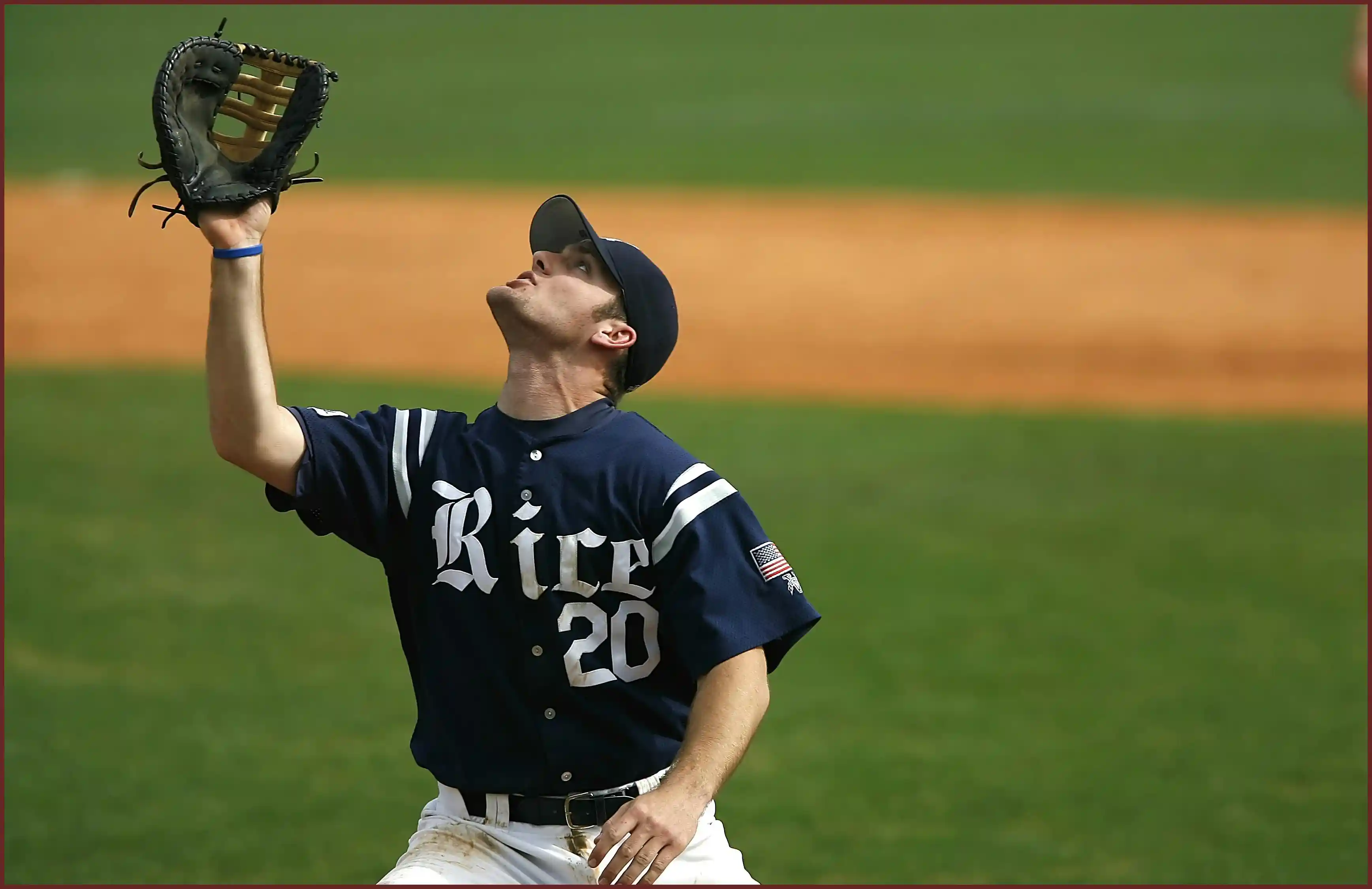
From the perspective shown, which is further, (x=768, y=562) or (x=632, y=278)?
(x=632, y=278)

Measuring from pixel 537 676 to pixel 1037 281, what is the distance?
40.8 ft

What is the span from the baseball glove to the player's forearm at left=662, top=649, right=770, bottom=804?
A: 1.19 meters

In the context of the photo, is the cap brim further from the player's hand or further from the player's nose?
the player's hand

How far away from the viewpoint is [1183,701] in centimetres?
A: 668

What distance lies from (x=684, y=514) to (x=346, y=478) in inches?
25.9

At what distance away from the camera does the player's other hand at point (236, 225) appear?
9.64ft

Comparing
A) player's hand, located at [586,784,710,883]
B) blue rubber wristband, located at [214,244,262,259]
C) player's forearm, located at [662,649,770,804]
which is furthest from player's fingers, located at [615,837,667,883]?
blue rubber wristband, located at [214,244,262,259]

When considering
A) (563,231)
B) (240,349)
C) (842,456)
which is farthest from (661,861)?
(842,456)

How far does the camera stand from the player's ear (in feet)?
10.7

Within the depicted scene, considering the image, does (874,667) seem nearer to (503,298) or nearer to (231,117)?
(503,298)

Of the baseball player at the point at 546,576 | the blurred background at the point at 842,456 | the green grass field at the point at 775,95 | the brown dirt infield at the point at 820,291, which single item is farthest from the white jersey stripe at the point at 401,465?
the green grass field at the point at 775,95

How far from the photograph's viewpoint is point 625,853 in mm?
2818

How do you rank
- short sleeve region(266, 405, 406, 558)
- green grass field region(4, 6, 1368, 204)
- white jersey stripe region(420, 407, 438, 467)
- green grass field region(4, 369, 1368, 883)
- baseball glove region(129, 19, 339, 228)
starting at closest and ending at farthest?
baseball glove region(129, 19, 339, 228)
short sleeve region(266, 405, 406, 558)
white jersey stripe region(420, 407, 438, 467)
green grass field region(4, 369, 1368, 883)
green grass field region(4, 6, 1368, 204)

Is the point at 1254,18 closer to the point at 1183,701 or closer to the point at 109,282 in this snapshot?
the point at 109,282
